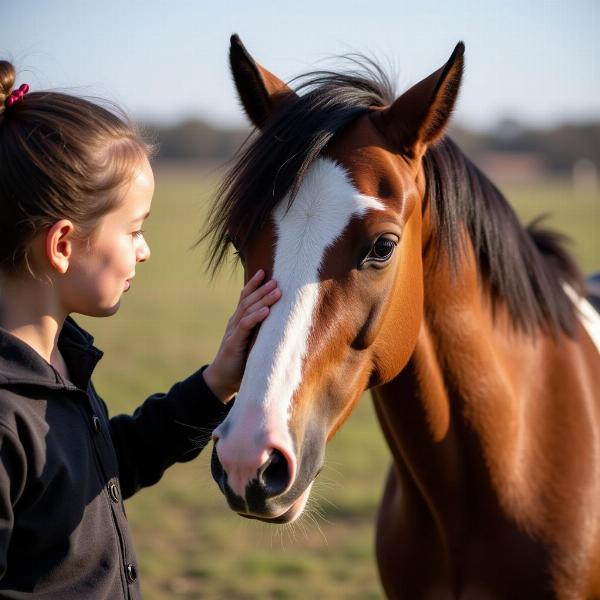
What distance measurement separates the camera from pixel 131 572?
180 cm

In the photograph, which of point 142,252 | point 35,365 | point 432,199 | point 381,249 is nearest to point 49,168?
point 142,252

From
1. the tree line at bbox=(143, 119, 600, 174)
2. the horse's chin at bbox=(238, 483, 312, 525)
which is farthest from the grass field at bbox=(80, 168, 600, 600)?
the tree line at bbox=(143, 119, 600, 174)

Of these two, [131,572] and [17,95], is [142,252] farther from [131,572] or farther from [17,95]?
[131,572]

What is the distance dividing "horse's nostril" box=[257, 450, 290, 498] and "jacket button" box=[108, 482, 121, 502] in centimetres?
38

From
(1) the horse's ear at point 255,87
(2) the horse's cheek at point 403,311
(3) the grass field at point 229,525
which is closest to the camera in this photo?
(2) the horse's cheek at point 403,311

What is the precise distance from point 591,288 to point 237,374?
5.78 ft

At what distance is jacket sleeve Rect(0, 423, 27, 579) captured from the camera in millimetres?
1515

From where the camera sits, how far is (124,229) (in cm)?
181

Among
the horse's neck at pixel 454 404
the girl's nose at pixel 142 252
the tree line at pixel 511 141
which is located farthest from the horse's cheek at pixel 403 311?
the tree line at pixel 511 141

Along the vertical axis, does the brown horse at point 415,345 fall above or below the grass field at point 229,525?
above

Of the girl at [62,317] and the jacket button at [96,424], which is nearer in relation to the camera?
the girl at [62,317]

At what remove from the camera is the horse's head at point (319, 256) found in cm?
166

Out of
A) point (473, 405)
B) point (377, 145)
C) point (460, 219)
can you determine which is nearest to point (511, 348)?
point (473, 405)

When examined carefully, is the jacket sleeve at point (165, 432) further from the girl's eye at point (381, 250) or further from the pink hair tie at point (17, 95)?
the pink hair tie at point (17, 95)
